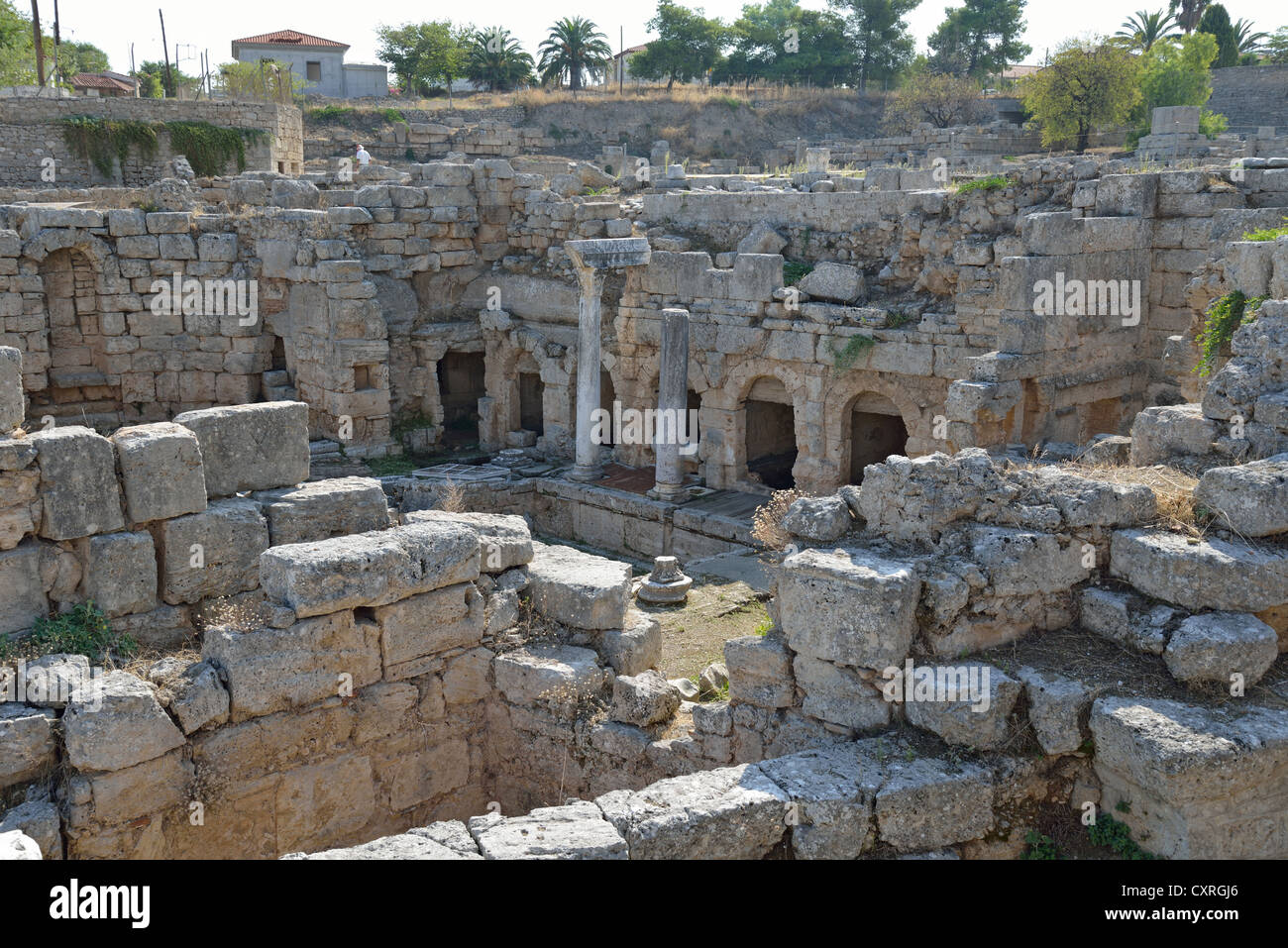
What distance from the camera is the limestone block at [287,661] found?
6680mm

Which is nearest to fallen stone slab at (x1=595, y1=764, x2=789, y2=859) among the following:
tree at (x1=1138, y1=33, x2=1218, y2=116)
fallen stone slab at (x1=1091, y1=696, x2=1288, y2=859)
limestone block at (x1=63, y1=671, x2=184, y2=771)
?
fallen stone slab at (x1=1091, y1=696, x2=1288, y2=859)

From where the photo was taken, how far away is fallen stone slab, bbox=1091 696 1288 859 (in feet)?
17.0

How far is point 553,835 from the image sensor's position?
17.0 ft

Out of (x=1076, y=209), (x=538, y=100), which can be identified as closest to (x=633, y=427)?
(x=1076, y=209)

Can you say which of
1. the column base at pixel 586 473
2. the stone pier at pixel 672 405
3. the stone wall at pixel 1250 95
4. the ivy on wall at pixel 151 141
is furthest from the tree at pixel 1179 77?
the ivy on wall at pixel 151 141

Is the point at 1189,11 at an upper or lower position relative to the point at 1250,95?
upper

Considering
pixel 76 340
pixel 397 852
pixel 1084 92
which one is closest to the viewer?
pixel 397 852

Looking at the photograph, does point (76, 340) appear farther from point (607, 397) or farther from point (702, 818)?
point (702, 818)

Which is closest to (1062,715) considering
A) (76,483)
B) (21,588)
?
(76,483)

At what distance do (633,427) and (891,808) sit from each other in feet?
41.9

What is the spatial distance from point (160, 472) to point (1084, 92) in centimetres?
2854

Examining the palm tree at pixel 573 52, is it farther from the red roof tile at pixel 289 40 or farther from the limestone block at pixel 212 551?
the limestone block at pixel 212 551

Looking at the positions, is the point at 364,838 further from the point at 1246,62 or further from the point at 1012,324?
the point at 1246,62

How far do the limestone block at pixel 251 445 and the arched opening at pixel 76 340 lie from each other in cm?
1088
